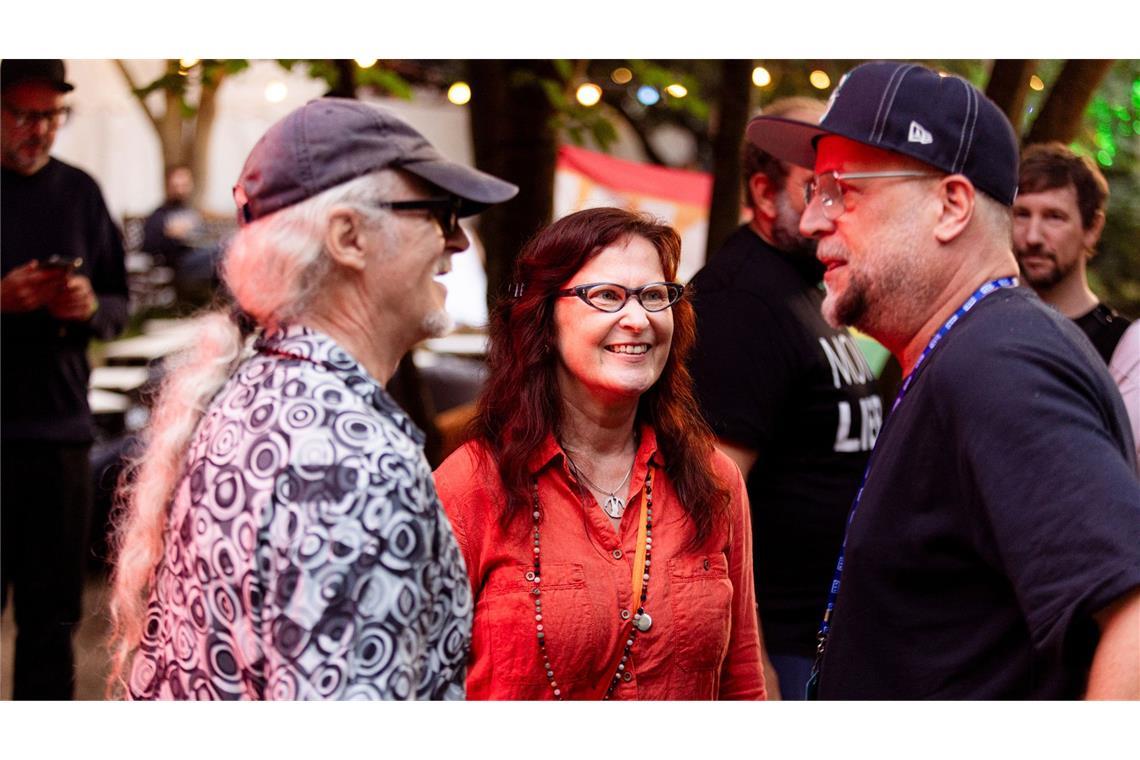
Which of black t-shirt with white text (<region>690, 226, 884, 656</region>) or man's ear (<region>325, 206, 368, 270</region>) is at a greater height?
man's ear (<region>325, 206, 368, 270</region>)

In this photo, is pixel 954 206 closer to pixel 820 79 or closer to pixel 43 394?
pixel 43 394

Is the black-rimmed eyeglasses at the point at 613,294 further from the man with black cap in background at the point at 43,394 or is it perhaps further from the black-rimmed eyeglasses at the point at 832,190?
the man with black cap in background at the point at 43,394

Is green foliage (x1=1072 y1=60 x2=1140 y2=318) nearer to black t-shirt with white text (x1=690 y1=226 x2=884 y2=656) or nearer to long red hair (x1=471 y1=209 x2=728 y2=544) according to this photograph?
black t-shirt with white text (x1=690 y1=226 x2=884 y2=656)

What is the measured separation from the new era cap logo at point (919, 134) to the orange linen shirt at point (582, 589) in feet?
3.39

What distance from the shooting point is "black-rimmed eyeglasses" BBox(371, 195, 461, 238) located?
206 centimetres

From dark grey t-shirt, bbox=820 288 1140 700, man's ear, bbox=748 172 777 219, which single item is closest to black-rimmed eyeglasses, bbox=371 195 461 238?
dark grey t-shirt, bbox=820 288 1140 700

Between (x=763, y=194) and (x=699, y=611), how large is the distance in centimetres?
160

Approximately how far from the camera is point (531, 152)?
5879 millimetres

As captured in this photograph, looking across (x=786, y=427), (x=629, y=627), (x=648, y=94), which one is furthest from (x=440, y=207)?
(x=648, y=94)

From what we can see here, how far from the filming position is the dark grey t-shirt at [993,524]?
6.61 feet
